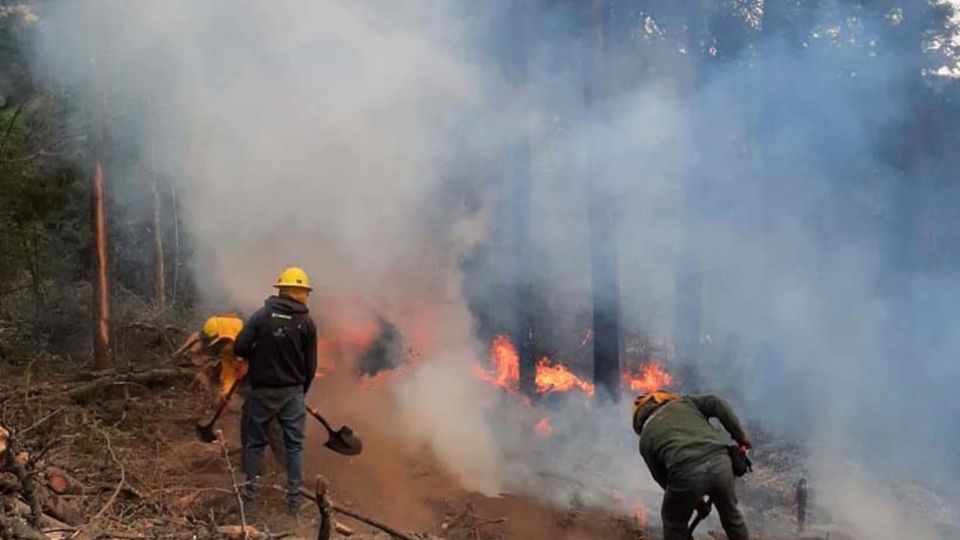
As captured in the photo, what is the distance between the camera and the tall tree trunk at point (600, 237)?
35.2 ft

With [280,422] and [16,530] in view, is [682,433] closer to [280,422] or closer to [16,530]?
[280,422]

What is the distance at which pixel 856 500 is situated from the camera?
793 cm

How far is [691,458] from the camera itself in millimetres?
5008

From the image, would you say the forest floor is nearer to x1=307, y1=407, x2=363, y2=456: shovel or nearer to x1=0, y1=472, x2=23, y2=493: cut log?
x1=0, y1=472, x2=23, y2=493: cut log

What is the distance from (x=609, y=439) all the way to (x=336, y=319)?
376cm

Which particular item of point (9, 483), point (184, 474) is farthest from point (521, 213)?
point (9, 483)

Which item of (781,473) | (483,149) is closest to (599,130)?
(483,149)

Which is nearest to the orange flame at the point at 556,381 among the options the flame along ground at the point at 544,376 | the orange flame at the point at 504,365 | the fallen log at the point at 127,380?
the flame along ground at the point at 544,376

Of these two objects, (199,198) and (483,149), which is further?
→ (483,149)

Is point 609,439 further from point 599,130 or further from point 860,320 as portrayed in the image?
point 860,320

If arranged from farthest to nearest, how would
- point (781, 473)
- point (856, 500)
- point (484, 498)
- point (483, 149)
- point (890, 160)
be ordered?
point (890, 160)
point (483, 149)
point (781, 473)
point (856, 500)
point (484, 498)

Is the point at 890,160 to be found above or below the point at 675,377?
above

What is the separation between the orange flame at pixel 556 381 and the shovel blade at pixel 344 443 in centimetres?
498

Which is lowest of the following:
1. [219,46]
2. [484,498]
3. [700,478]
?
[484,498]
